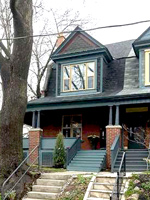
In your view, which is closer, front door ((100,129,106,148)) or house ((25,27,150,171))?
house ((25,27,150,171))

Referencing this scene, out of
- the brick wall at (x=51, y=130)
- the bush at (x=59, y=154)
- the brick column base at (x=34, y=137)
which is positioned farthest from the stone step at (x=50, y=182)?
the brick wall at (x=51, y=130)

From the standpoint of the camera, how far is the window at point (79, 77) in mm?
17078

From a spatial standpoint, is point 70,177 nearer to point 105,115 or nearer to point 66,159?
point 66,159

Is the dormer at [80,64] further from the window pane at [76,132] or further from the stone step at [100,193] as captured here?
the stone step at [100,193]

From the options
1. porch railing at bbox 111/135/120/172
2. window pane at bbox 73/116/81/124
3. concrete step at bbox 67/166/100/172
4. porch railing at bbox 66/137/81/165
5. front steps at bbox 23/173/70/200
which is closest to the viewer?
front steps at bbox 23/173/70/200

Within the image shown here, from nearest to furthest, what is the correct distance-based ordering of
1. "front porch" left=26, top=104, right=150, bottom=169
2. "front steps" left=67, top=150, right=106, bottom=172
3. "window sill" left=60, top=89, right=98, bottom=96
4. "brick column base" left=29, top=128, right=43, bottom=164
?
"front steps" left=67, top=150, right=106, bottom=172
"front porch" left=26, top=104, right=150, bottom=169
"brick column base" left=29, top=128, right=43, bottom=164
"window sill" left=60, top=89, right=98, bottom=96

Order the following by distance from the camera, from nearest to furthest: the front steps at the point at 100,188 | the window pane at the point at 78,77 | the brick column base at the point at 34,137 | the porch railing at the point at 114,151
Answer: the front steps at the point at 100,188 → the porch railing at the point at 114,151 → the brick column base at the point at 34,137 → the window pane at the point at 78,77

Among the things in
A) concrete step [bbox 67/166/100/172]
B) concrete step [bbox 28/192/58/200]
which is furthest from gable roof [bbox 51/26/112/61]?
concrete step [bbox 28/192/58/200]

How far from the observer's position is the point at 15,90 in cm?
1086

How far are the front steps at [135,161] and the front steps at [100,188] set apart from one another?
2475mm

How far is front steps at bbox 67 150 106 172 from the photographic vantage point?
A: 13.2 metres

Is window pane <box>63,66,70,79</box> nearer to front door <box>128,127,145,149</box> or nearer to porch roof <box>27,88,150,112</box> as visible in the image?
porch roof <box>27,88,150,112</box>

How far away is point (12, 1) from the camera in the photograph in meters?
10.5

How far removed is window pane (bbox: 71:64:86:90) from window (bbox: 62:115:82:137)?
1.74 m
